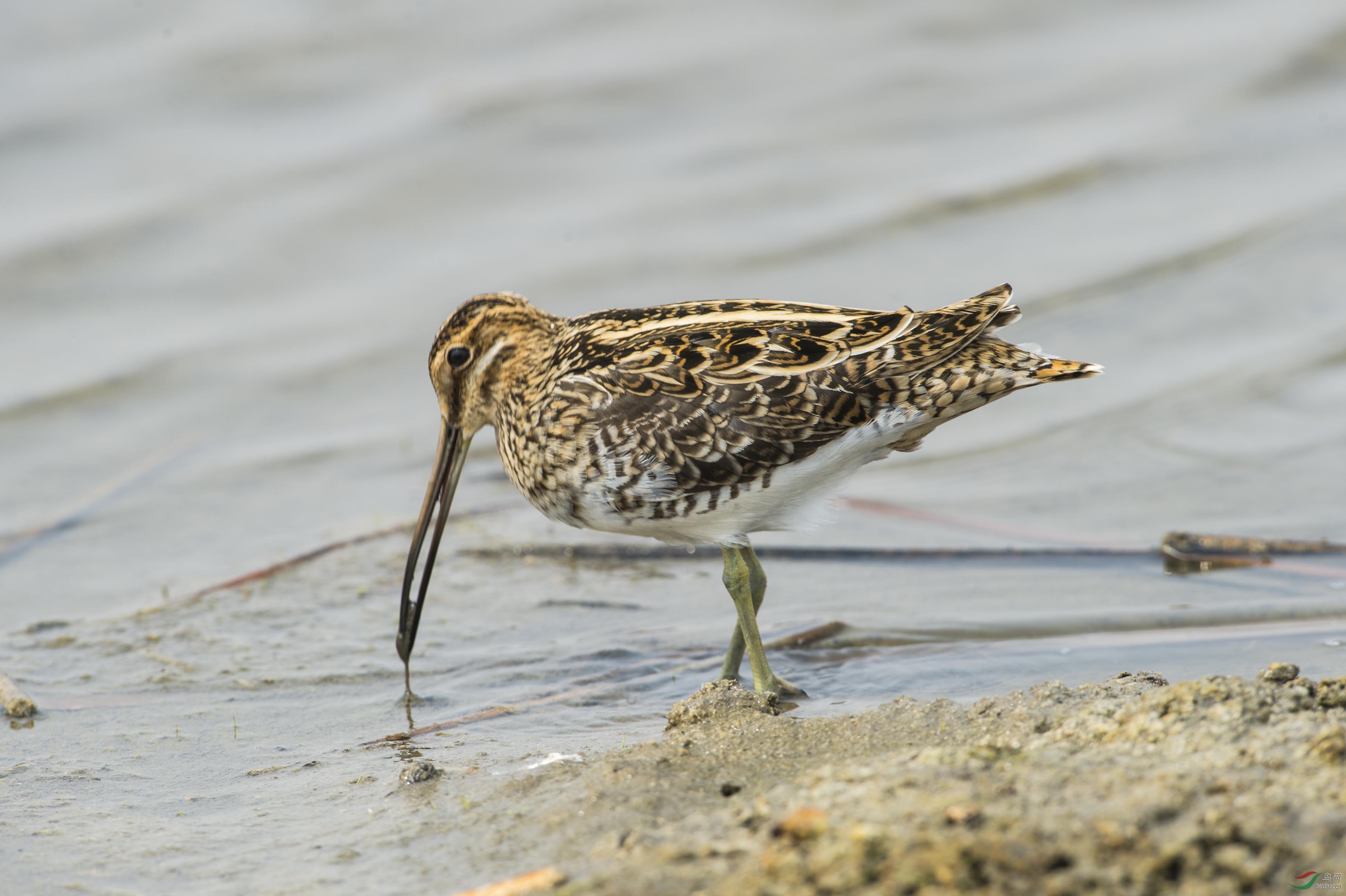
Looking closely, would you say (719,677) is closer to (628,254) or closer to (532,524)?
(532,524)

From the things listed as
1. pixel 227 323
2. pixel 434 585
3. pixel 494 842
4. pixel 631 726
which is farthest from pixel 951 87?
pixel 494 842

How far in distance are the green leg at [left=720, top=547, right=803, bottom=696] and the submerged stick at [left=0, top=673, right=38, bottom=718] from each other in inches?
97.5

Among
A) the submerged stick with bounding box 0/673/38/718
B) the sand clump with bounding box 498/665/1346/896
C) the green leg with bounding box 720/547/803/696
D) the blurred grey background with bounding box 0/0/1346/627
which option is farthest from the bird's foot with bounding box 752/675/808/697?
the submerged stick with bounding box 0/673/38/718

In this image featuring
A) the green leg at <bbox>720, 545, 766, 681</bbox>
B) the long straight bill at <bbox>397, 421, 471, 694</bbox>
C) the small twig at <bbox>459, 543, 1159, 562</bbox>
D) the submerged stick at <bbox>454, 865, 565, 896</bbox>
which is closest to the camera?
the submerged stick at <bbox>454, 865, 565, 896</bbox>

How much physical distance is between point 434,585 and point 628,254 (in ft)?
13.6

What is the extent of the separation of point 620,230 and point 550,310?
1081mm

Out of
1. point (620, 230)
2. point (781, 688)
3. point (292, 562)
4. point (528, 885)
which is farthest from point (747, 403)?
point (620, 230)

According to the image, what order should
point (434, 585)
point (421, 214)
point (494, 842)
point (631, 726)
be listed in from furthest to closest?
point (421, 214) < point (434, 585) < point (631, 726) < point (494, 842)

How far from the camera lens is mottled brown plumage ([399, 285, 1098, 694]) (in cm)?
529

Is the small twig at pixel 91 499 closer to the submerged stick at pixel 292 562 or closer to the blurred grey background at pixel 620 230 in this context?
the blurred grey background at pixel 620 230

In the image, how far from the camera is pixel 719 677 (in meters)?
5.72

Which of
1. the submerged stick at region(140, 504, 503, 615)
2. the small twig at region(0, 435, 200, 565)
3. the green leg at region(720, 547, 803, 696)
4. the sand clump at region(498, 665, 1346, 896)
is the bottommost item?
the sand clump at region(498, 665, 1346, 896)

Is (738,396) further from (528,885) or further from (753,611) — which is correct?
(528,885)

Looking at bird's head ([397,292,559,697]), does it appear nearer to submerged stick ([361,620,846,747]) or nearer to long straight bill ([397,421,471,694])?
long straight bill ([397,421,471,694])
